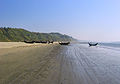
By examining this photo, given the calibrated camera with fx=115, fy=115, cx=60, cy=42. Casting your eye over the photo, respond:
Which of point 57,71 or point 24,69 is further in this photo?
point 24,69

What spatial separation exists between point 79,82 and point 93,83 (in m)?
0.73

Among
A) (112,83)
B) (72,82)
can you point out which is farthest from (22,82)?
(112,83)

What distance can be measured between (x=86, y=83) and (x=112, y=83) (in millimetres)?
1473

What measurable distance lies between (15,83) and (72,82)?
9.72 ft

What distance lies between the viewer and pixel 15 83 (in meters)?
5.84

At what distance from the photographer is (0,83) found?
5.84m

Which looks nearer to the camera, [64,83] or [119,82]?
[64,83]

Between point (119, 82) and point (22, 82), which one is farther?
point (119, 82)

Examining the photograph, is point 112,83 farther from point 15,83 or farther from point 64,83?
point 15,83

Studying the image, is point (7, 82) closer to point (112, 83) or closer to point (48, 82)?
point (48, 82)

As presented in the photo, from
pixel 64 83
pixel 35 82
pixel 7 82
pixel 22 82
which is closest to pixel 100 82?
pixel 64 83

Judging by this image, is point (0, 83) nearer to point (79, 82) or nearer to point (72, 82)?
point (72, 82)

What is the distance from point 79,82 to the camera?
6.26m

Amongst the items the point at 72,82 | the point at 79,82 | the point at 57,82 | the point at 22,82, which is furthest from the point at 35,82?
the point at 79,82
